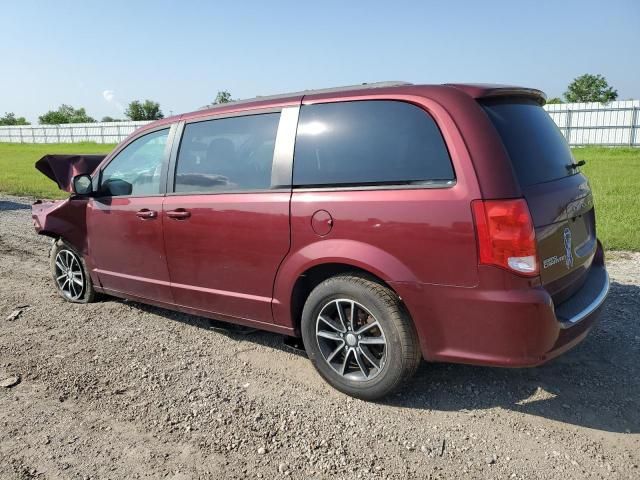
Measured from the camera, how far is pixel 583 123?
31.4m

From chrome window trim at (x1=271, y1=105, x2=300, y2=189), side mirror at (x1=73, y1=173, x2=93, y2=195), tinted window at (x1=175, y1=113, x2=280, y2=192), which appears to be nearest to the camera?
chrome window trim at (x1=271, y1=105, x2=300, y2=189)

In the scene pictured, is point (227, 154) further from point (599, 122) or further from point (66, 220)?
point (599, 122)

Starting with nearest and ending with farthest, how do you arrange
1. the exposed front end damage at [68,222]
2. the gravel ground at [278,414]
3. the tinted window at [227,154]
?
the gravel ground at [278,414] < the tinted window at [227,154] < the exposed front end damage at [68,222]

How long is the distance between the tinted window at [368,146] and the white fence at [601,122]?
1162 inches

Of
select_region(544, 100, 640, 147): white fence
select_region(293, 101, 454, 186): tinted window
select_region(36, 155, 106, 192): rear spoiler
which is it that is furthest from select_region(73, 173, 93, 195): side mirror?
select_region(544, 100, 640, 147): white fence

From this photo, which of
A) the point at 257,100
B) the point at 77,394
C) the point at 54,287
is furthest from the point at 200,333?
the point at 54,287

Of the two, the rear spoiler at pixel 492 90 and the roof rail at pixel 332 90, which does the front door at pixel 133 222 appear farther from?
the rear spoiler at pixel 492 90

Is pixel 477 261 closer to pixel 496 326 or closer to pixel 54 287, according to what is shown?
pixel 496 326

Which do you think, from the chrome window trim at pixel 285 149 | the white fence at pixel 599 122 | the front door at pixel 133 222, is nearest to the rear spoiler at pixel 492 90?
the chrome window trim at pixel 285 149

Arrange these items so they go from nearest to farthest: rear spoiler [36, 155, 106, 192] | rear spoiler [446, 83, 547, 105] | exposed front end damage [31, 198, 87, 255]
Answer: rear spoiler [446, 83, 547, 105] → exposed front end damage [31, 198, 87, 255] → rear spoiler [36, 155, 106, 192]

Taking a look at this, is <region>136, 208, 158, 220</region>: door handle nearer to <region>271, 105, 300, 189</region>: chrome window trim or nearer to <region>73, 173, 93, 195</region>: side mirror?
<region>73, 173, 93, 195</region>: side mirror

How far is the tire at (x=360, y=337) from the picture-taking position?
3.10m

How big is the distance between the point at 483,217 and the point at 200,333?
269 cm

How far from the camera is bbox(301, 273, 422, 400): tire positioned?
3.10 metres
